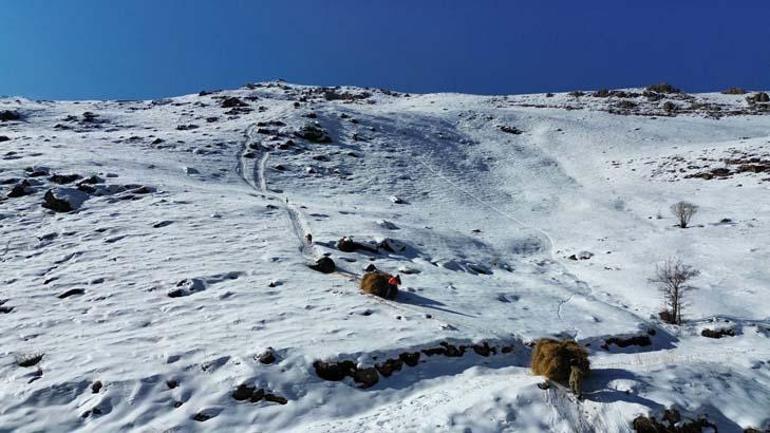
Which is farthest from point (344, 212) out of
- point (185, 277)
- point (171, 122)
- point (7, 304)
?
point (171, 122)

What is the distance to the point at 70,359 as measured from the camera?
10.5 meters

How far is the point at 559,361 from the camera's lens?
1000 cm

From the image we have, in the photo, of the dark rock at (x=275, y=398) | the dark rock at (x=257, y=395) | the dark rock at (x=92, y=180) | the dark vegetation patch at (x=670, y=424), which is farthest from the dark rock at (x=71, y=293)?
the dark vegetation patch at (x=670, y=424)

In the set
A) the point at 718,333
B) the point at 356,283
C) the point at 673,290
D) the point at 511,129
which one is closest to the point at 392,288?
the point at 356,283

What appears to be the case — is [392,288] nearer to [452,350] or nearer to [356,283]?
[356,283]

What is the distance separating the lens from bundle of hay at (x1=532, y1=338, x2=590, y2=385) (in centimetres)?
998

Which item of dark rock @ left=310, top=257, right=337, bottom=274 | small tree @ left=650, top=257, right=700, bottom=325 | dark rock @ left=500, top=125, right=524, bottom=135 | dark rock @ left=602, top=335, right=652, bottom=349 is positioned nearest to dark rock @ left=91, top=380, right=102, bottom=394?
dark rock @ left=310, top=257, right=337, bottom=274

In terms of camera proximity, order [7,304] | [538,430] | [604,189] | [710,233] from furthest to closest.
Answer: [604,189] → [710,233] → [7,304] → [538,430]

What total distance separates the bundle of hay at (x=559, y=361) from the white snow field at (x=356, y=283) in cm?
33

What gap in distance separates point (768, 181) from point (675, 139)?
51.8 ft

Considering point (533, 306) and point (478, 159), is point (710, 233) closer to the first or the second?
point (533, 306)

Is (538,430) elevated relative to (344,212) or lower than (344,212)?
lower

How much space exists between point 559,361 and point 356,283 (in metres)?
6.61

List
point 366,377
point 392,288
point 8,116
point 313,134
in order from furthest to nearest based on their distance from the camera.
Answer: point 8,116 → point 313,134 → point 392,288 → point 366,377
